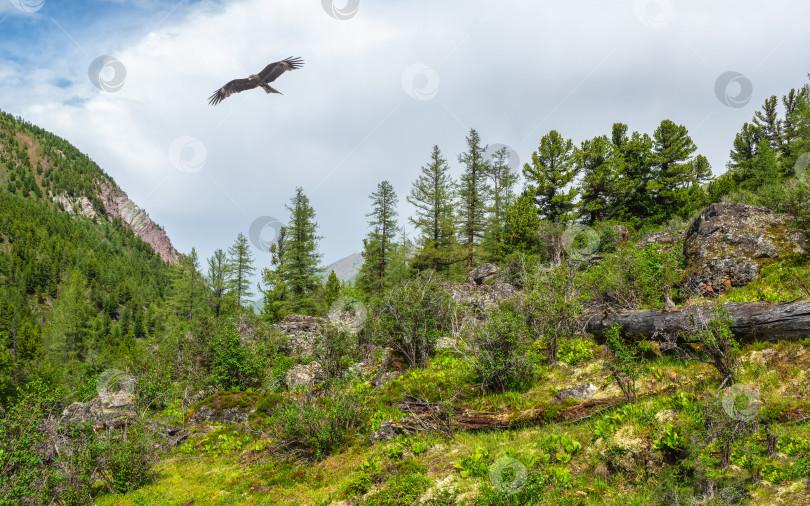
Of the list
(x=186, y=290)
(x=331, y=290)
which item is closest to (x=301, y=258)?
(x=331, y=290)

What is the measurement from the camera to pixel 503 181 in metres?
42.6

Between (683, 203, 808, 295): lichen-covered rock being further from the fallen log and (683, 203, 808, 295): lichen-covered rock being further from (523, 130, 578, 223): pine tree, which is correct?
(523, 130, 578, 223): pine tree

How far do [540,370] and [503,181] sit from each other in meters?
36.6

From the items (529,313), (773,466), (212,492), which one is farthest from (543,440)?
(212,492)

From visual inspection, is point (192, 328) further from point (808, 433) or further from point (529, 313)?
point (808, 433)

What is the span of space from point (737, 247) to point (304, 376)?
1592 cm

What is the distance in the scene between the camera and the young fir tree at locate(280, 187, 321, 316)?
38438 mm

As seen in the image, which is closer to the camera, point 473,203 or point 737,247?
point 737,247

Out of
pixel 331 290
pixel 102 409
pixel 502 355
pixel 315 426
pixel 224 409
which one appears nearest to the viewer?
pixel 315 426

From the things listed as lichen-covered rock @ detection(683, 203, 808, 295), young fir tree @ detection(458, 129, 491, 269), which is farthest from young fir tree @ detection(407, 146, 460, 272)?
lichen-covered rock @ detection(683, 203, 808, 295)

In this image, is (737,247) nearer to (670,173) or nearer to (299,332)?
(299,332)

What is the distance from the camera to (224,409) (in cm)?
1238

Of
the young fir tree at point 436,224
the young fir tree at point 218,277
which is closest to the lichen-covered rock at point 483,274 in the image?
the young fir tree at point 436,224

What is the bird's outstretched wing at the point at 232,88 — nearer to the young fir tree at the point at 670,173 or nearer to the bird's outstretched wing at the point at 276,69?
the bird's outstretched wing at the point at 276,69
